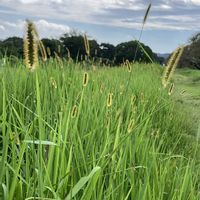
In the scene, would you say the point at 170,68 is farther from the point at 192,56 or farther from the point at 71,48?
the point at 192,56

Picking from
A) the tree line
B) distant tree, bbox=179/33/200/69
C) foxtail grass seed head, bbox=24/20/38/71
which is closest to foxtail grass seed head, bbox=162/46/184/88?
foxtail grass seed head, bbox=24/20/38/71

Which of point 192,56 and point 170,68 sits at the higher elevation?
point 170,68

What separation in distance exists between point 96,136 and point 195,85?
14.2 meters

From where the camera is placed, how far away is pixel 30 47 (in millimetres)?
1411

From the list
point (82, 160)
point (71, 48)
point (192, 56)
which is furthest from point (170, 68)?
point (192, 56)

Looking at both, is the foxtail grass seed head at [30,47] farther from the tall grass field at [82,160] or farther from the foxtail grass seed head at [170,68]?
the foxtail grass seed head at [170,68]

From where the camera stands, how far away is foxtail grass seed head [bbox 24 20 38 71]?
53.3 inches

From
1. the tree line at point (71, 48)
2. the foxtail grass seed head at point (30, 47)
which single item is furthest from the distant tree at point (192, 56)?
the foxtail grass seed head at point (30, 47)

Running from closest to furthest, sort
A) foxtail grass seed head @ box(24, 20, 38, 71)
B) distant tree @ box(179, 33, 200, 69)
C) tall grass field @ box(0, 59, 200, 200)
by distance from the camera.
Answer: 1. foxtail grass seed head @ box(24, 20, 38, 71)
2. tall grass field @ box(0, 59, 200, 200)
3. distant tree @ box(179, 33, 200, 69)

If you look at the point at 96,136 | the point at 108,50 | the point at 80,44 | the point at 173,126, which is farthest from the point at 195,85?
the point at 96,136

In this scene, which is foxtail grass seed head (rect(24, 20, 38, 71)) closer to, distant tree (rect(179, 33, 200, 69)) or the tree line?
the tree line

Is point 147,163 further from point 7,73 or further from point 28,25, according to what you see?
point 7,73

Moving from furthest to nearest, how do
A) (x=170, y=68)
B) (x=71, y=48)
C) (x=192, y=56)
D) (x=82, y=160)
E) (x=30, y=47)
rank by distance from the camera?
1. (x=192, y=56)
2. (x=71, y=48)
3. (x=82, y=160)
4. (x=170, y=68)
5. (x=30, y=47)

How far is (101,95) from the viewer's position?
344 centimetres
